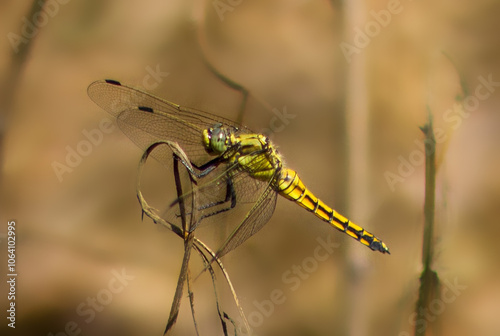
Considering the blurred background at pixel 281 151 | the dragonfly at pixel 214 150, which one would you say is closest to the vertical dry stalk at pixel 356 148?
the blurred background at pixel 281 151

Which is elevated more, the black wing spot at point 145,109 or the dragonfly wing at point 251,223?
the black wing spot at point 145,109

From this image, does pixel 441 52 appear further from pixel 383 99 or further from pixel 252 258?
pixel 252 258

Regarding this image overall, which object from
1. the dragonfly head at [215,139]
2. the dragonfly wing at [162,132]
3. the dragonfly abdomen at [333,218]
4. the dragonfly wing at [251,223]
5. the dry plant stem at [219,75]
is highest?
the dry plant stem at [219,75]

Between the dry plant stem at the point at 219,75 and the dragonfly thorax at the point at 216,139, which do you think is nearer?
the dragonfly thorax at the point at 216,139

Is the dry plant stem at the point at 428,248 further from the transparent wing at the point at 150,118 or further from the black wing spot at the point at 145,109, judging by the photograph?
the black wing spot at the point at 145,109

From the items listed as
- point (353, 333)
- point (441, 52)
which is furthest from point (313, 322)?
point (441, 52)

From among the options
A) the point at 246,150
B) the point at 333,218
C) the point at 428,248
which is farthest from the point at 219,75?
the point at 428,248

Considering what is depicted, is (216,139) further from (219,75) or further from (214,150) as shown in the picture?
(219,75)

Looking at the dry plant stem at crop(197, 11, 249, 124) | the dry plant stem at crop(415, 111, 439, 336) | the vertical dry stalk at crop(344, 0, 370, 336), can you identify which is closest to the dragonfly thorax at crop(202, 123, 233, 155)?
the dry plant stem at crop(197, 11, 249, 124)
